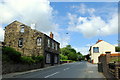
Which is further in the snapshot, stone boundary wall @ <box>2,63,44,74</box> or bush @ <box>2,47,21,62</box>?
bush @ <box>2,47,21,62</box>

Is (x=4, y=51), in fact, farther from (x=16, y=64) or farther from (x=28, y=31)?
(x=28, y=31)

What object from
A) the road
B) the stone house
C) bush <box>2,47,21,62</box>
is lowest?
the road

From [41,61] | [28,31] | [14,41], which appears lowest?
[41,61]

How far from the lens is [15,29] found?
3625cm

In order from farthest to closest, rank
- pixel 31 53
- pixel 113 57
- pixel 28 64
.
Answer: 1. pixel 31 53
2. pixel 28 64
3. pixel 113 57

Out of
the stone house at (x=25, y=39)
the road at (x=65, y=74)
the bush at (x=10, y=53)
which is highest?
the stone house at (x=25, y=39)

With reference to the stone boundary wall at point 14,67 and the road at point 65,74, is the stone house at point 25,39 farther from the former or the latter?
the road at point 65,74

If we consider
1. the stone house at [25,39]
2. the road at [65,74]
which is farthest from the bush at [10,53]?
the stone house at [25,39]

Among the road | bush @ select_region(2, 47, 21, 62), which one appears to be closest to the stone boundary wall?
bush @ select_region(2, 47, 21, 62)

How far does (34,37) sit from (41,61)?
21.1 ft

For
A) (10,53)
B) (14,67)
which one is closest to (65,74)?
(14,67)

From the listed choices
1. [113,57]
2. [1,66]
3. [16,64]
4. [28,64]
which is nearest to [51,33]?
[28,64]

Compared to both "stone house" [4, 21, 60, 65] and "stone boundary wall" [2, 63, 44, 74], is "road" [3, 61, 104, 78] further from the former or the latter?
"stone house" [4, 21, 60, 65]

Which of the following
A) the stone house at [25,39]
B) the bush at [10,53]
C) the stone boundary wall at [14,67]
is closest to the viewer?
the stone boundary wall at [14,67]
